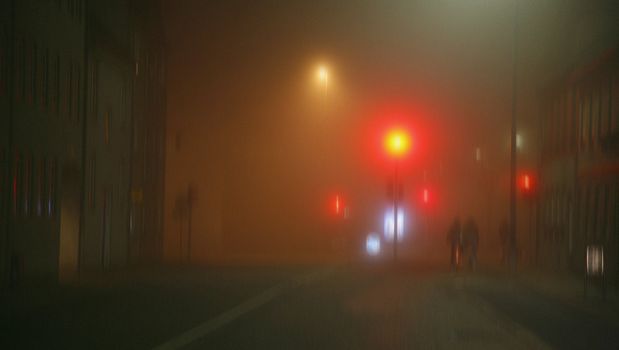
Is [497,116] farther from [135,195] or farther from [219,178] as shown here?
[135,195]

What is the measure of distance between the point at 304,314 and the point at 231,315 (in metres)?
1.41

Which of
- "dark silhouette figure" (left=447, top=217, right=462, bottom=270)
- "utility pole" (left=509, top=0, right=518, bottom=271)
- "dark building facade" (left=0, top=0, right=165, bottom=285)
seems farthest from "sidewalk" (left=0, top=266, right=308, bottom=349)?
"utility pole" (left=509, top=0, right=518, bottom=271)

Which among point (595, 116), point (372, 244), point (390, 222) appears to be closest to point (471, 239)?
point (595, 116)

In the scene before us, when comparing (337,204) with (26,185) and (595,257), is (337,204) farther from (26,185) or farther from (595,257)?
(595,257)

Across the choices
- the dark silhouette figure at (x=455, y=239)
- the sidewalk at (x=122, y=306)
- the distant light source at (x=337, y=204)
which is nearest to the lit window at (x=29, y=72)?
the sidewalk at (x=122, y=306)

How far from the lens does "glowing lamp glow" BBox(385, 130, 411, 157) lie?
126ft

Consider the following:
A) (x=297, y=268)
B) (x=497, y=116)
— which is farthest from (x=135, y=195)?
(x=497, y=116)

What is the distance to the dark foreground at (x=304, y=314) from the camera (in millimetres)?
14984

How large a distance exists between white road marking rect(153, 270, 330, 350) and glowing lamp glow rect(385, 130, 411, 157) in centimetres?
774

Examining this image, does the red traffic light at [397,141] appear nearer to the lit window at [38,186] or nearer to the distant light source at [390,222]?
the lit window at [38,186]

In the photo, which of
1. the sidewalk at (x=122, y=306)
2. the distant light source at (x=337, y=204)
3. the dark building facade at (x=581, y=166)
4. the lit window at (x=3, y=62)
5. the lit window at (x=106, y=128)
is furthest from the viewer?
the distant light source at (x=337, y=204)

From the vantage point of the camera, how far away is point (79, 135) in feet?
118

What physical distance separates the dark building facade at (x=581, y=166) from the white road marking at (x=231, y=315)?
8.57m

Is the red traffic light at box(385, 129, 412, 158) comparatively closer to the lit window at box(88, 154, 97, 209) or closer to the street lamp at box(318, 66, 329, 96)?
the lit window at box(88, 154, 97, 209)
